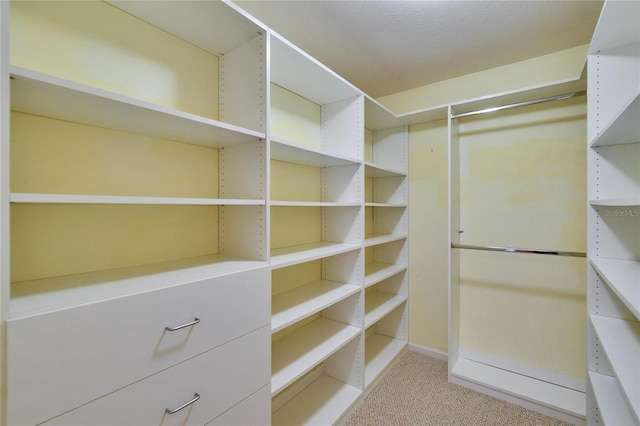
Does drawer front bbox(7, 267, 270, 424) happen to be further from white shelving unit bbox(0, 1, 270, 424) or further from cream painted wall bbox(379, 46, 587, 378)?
cream painted wall bbox(379, 46, 587, 378)

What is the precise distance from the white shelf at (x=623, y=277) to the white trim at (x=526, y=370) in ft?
3.59

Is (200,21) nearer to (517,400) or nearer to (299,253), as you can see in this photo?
(299,253)

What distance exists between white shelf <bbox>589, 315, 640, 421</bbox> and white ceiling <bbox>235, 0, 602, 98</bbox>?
1.77 metres

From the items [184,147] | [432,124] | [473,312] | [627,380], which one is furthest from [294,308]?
[432,124]

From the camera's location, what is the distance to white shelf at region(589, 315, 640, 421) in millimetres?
870

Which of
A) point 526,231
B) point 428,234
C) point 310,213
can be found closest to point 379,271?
point 428,234

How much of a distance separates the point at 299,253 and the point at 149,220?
0.81 metres

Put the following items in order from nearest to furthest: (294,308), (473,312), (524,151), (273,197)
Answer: (294,308) → (273,197) → (524,151) → (473,312)

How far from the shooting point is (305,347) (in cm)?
173

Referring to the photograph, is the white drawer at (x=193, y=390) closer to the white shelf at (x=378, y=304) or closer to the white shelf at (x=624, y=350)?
the white shelf at (x=378, y=304)

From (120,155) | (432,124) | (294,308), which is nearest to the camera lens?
(120,155)

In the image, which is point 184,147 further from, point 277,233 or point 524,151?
point 524,151

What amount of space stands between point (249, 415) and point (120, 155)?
1.25m

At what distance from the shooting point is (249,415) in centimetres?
118
